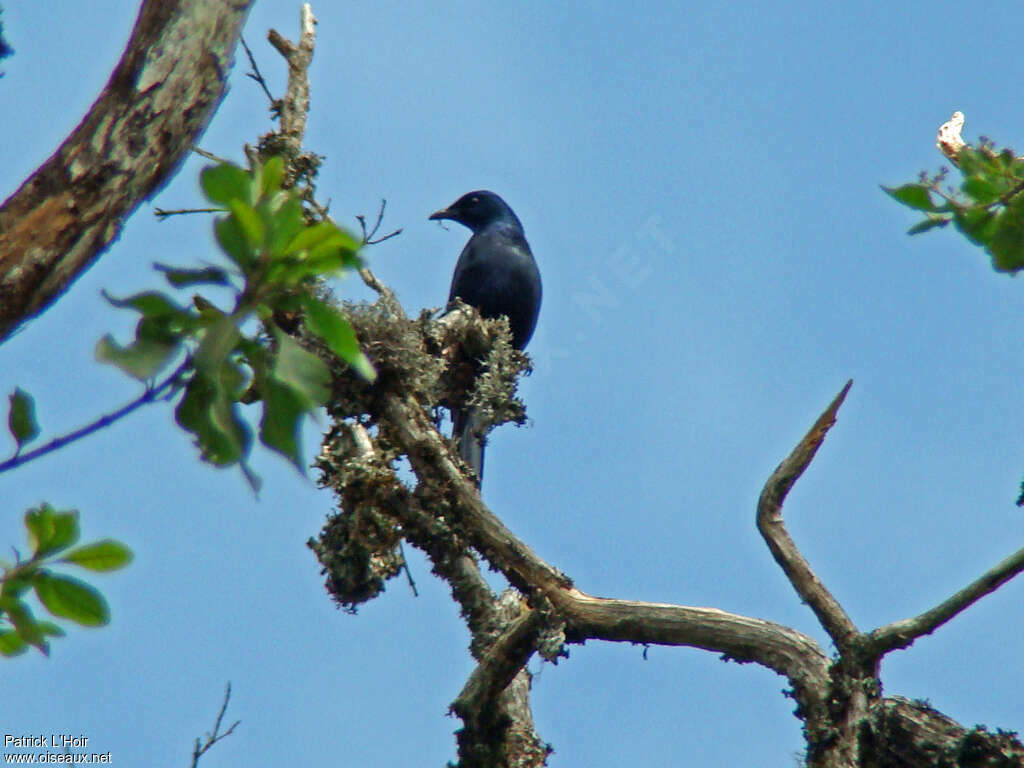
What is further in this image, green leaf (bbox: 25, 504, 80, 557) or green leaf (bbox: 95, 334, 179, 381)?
green leaf (bbox: 25, 504, 80, 557)

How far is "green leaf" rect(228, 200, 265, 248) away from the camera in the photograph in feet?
5.02

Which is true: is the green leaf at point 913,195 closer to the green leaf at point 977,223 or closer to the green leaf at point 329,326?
the green leaf at point 977,223

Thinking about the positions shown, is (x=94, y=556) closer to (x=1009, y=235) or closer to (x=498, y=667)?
(x=498, y=667)

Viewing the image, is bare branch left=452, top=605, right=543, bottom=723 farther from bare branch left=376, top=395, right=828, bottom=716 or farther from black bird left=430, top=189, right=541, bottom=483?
black bird left=430, top=189, right=541, bottom=483

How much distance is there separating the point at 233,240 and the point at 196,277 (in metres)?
0.11

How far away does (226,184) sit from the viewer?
1.56 meters

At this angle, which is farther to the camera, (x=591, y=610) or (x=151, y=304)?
(x=591, y=610)

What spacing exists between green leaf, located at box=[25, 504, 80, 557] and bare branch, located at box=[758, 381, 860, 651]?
185cm

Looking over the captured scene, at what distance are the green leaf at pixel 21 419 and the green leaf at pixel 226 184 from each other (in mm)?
399

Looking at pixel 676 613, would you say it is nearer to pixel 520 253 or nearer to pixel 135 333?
pixel 135 333

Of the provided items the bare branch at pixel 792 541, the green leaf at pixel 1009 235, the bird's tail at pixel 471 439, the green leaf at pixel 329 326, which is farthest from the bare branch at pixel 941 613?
the bird's tail at pixel 471 439

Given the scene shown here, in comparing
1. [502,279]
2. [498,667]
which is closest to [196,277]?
[498,667]

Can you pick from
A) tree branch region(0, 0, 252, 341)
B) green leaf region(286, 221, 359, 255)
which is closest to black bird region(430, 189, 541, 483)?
tree branch region(0, 0, 252, 341)

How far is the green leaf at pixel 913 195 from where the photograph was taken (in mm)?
2684
